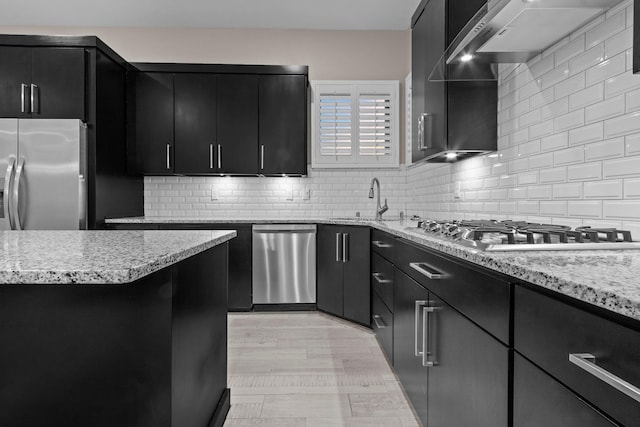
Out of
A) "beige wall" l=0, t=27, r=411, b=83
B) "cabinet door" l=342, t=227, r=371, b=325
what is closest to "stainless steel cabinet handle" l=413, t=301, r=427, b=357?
"cabinet door" l=342, t=227, r=371, b=325

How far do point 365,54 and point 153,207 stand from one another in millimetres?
2864

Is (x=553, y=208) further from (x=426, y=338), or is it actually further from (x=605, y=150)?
(x=426, y=338)

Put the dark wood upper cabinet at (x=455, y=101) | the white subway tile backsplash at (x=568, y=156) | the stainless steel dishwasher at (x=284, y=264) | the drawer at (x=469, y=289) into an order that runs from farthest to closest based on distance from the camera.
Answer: the stainless steel dishwasher at (x=284, y=264) → the dark wood upper cabinet at (x=455, y=101) → the white subway tile backsplash at (x=568, y=156) → the drawer at (x=469, y=289)

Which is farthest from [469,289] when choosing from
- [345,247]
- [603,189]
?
[345,247]

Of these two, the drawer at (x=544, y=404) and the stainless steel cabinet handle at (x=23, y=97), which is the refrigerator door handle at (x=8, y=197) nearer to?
the stainless steel cabinet handle at (x=23, y=97)

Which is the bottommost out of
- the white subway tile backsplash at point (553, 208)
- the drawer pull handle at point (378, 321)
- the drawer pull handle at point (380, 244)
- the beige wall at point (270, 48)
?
the drawer pull handle at point (378, 321)

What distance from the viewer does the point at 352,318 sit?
3.49 meters

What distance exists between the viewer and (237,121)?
416cm

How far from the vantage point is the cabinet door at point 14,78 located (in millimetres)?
3568

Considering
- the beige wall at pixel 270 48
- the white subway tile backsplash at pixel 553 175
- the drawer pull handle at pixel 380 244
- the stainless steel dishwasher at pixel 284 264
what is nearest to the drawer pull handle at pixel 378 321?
the drawer pull handle at pixel 380 244

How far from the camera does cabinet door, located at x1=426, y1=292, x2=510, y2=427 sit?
41.2 inches

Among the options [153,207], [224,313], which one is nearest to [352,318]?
[224,313]

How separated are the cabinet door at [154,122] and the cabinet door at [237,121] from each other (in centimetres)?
51

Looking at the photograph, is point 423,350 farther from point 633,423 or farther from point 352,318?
point 352,318
